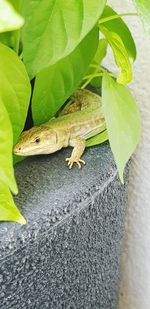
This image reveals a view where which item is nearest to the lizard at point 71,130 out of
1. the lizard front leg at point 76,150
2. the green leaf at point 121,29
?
the lizard front leg at point 76,150

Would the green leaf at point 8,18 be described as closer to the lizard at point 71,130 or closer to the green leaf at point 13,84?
the green leaf at point 13,84

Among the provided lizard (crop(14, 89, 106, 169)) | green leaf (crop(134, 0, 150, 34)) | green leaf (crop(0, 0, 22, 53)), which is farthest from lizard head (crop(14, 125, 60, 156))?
green leaf (crop(134, 0, 150, 34))

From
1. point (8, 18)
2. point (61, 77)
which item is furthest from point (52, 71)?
point (8, 18)

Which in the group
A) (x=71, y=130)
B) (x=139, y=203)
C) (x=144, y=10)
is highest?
(x=144, y=10)

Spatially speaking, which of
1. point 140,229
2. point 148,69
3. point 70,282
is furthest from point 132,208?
point 70,282

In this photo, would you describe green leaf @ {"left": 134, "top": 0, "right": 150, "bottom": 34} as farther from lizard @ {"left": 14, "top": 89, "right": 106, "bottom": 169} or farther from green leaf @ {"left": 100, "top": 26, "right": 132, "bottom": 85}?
lizard @ {"left": 14, "top": 89, "right": 106, "bottom": 169}

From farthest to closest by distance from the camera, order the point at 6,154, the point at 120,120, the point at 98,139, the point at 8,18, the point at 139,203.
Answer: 1. the point at 139,203
2. the point at 98,139
3. the point at 120,120
4. the point at 6,154
5. the point at 8,18

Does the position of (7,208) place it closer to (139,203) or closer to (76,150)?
(76,150)

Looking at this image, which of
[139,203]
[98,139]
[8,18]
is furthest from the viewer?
[139,203]
